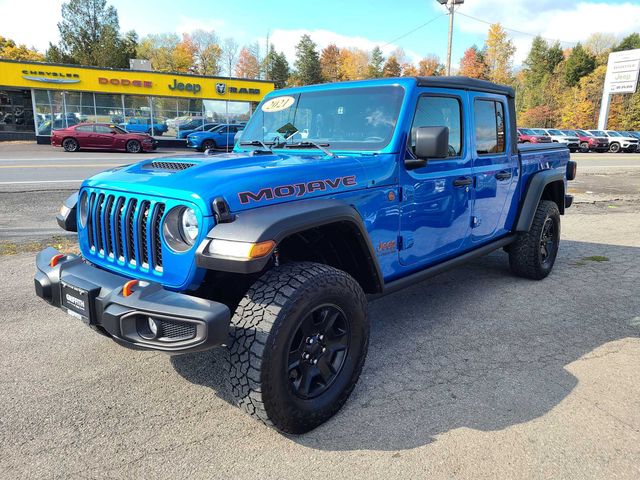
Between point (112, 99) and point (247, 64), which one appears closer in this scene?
point (112, 99)

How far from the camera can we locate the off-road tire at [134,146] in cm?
2294

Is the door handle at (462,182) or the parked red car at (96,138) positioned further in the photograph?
the parked red car at (96,138)

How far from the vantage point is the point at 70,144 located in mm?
22297

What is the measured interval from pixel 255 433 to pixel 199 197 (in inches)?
51.0

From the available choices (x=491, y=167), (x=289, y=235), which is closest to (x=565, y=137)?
(x=491, y=167)

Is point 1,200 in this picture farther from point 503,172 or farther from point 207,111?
point 207,111

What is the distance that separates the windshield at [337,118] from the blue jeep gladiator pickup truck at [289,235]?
10 millimetres

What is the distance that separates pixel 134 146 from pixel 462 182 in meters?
22.2

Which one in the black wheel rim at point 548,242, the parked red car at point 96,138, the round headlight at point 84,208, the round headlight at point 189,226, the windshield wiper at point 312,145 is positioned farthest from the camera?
the parked red car at point 96,138

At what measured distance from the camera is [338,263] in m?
3.09

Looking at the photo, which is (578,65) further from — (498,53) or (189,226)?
(189,226)

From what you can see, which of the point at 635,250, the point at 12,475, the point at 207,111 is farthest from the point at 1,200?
the point at 207,111

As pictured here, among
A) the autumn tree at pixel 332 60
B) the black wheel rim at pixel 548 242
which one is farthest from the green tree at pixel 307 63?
the black wheel rim at pixel 548 242

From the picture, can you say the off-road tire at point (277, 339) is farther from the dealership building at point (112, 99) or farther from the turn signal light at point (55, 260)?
the dealership building at point (112, 99)
